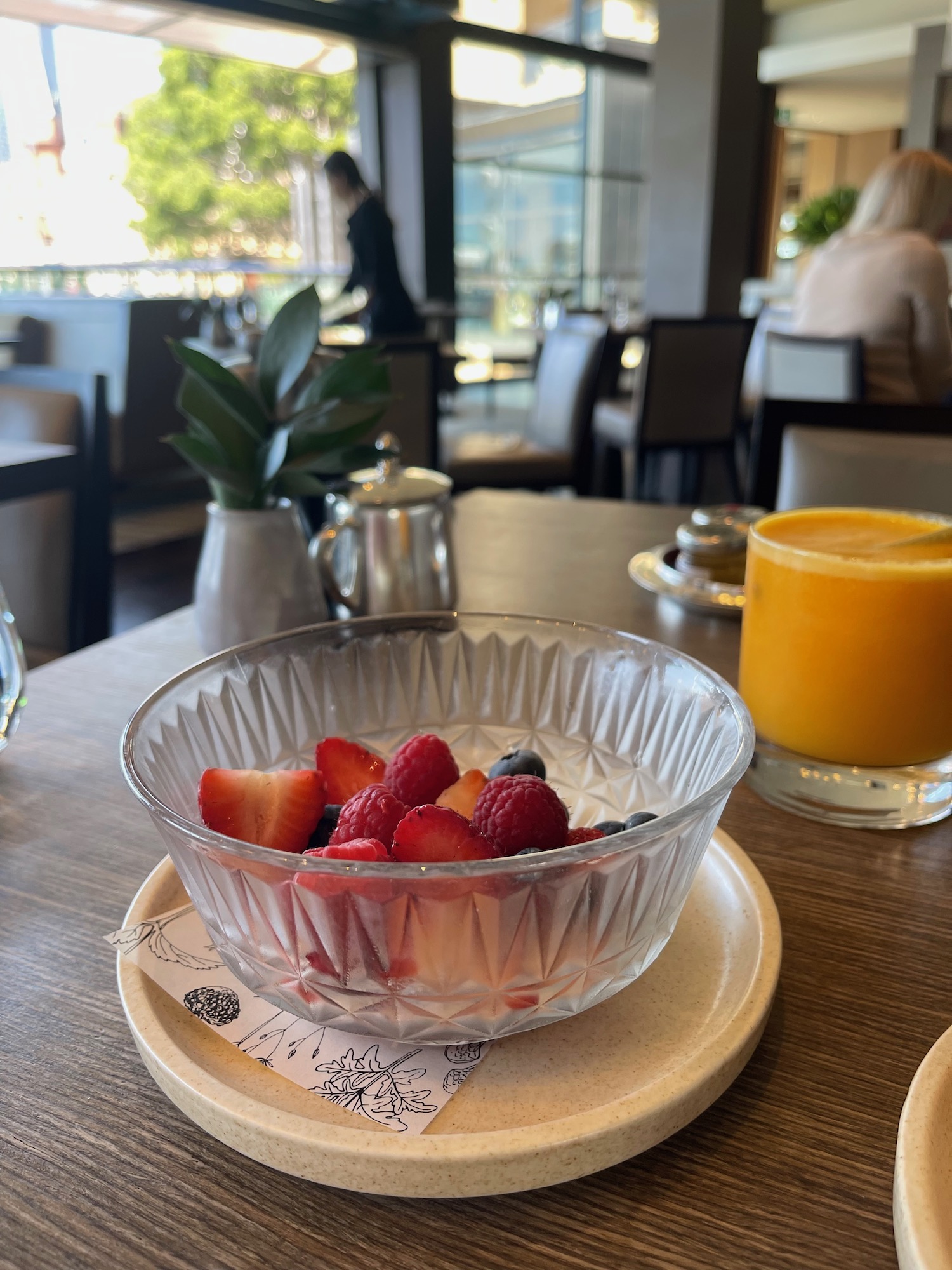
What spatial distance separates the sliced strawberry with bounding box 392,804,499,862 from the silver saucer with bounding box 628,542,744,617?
1.61 feet

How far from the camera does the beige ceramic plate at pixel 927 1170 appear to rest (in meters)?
0.25

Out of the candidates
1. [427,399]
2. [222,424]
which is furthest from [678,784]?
[427,399]

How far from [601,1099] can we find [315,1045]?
0.10m

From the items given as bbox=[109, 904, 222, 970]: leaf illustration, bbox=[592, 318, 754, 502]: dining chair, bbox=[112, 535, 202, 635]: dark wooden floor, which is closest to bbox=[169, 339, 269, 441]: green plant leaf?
bbox=[109, 904, 222, 970]: leaf illustration

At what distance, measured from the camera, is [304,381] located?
0.89 metres

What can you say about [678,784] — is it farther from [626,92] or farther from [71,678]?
[626,92]

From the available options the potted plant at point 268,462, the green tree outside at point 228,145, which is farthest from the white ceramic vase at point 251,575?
the green tree outside at point 228,145

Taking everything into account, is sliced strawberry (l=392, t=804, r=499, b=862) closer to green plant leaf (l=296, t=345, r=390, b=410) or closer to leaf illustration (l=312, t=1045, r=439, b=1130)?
leaf illustration (l=312, t=1045, r=439, b=1130)

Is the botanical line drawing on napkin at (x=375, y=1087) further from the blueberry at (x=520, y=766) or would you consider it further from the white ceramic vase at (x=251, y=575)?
the white ceramic vase at (x=251, y=575)

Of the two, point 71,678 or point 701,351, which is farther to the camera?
point 701,351

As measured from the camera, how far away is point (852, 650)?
19.0 inches

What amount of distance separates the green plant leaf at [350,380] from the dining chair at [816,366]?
1.79m

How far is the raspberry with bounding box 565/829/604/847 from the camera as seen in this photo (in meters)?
0.37

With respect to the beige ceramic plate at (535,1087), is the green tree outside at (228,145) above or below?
above
